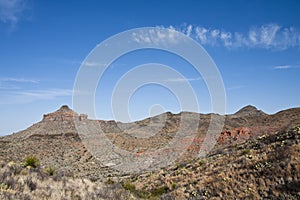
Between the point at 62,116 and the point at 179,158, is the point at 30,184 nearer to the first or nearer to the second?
the point at 179,158

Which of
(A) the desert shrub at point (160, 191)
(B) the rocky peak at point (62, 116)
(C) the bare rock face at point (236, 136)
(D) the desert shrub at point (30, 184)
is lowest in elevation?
(A) the desert shrub at point (160, 191)

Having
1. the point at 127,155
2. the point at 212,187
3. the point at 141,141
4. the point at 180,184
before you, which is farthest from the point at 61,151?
the point at 212,187

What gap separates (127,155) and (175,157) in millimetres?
10274

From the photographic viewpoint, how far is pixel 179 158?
131ft

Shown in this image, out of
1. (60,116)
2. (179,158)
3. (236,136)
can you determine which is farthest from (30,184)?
(60,116)

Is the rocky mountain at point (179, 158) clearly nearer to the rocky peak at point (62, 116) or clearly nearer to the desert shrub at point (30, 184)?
the rocky peak at point (62, 116)

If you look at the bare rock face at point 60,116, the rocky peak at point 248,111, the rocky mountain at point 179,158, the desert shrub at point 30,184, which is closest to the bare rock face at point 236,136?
the rocky mountain at point 179,158

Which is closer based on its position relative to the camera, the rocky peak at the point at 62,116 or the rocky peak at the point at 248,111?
the rocky peak at the point at 62,116

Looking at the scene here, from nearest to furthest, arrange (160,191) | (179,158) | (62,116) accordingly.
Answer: (160,191)
(179,158)
(62,116)

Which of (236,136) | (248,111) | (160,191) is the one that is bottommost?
(160,191)

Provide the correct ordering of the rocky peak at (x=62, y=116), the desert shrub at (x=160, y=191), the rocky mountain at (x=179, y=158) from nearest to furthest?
1. the rocky mountain at (x=179, y=158)
2. the desert shrub at (x=160, y=191)
3. the rocky peak at (x=62, y=116)

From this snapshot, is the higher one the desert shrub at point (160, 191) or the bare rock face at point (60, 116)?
the bare rock face at point (60, 116)

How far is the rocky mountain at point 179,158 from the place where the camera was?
46.8 feet

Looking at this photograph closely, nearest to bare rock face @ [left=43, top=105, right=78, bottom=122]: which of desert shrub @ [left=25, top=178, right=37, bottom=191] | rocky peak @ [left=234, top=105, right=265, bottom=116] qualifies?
rocky peak @ [left=234, top=105, right=265, bottom=116]
